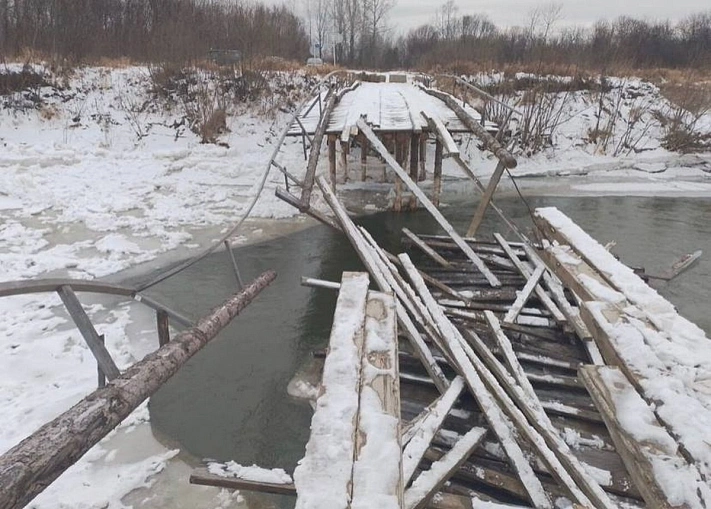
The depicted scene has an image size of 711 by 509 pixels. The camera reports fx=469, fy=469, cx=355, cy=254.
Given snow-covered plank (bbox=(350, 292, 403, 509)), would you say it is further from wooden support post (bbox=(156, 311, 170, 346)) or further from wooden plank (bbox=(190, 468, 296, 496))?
wooden support post (bbox=(156, 311, 170, 346))

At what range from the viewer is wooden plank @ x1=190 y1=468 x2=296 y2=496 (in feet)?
8.71

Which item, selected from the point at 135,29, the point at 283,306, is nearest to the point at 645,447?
the point at 283,306

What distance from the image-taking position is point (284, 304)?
654 cm

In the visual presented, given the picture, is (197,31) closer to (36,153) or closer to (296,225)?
(36,153)

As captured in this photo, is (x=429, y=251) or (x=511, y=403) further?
(x=429, y=251)

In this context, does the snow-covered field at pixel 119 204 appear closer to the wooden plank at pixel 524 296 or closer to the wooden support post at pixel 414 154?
the wooden support post at pixel 414 154

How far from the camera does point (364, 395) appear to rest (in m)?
2.42

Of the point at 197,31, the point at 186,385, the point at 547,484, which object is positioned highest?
the point at 197,31

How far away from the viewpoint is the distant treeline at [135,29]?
18500 millimetres

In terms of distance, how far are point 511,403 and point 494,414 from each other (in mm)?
182

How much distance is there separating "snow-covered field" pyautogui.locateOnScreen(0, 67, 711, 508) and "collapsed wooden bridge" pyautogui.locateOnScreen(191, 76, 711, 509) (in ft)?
4.84

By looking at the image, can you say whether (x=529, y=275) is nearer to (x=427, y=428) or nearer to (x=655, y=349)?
(x=655, y=349)

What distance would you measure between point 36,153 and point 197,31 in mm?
11825

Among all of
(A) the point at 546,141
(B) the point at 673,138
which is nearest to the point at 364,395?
(A) the point at 546,141
